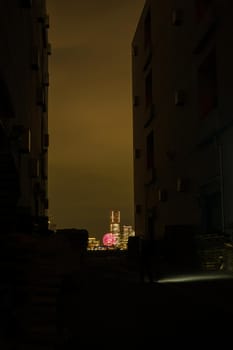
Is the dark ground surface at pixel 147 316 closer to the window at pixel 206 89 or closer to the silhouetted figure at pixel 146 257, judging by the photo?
the silhouetted figure at pixel 146 257

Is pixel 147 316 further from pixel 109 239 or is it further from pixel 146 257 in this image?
pixel 109 239

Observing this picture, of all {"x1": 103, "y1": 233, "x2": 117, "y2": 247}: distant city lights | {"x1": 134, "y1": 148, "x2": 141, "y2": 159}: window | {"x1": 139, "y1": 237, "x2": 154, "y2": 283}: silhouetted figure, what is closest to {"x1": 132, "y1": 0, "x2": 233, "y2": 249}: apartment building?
{"x1": 134, "y1": 148, "x2": 141, "y2": 159}: window

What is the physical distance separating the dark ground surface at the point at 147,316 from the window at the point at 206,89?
498 inches

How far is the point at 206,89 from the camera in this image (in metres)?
28.3

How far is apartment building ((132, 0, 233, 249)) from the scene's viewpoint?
23844mm

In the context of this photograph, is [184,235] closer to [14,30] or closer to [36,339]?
[14,30]

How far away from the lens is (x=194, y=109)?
29.5 meters

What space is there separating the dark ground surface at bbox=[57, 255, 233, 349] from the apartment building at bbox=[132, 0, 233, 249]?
8247mm

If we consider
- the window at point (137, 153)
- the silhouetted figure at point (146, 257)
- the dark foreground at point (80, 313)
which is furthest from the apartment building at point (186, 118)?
the dark foreground at point (80, 313)

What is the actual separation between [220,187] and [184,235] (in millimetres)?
2735

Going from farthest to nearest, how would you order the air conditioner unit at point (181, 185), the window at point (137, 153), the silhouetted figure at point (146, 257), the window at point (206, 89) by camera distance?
the window at point (137, 153), the air conditioner unit at point (181, 185), the window at point (206, 89), the silhouetted figure at point (146, 257)

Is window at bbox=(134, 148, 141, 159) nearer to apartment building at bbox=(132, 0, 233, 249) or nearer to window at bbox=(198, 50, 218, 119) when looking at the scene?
apartment building at bbox=(132, 0, 233, 249)

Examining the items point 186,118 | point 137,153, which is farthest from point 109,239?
point 186,118

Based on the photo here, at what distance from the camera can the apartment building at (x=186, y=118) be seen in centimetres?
2384
